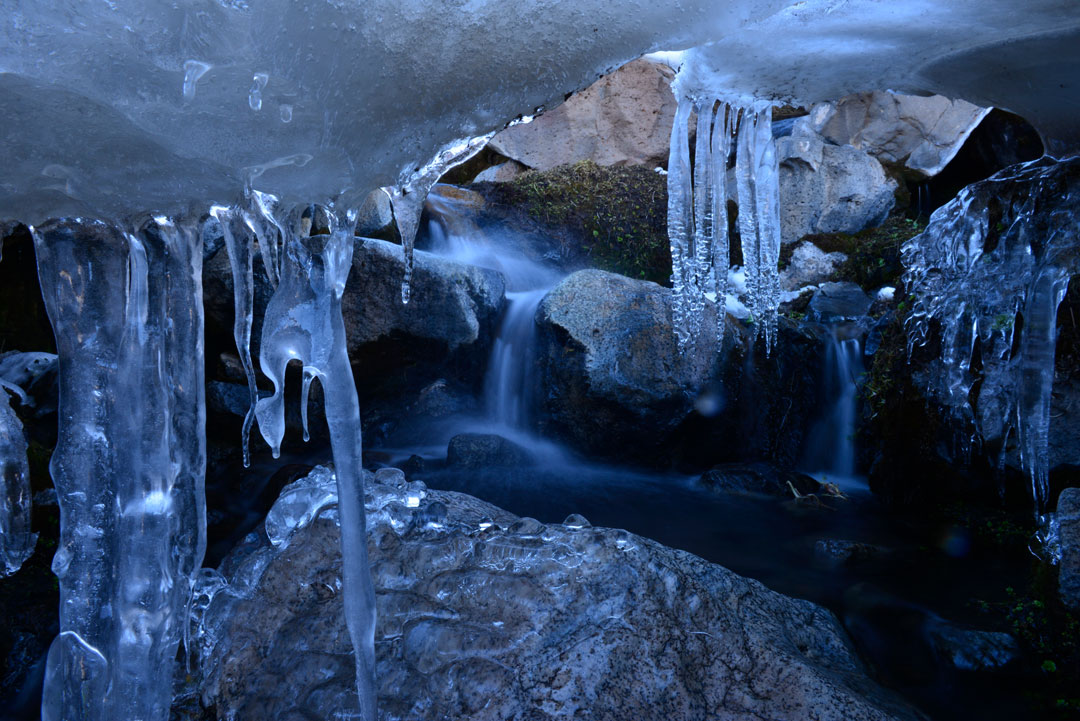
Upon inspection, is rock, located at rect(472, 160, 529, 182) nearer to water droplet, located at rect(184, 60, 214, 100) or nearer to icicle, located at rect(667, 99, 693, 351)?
Result: icicle, located at rect(667, 99, 693, 351)

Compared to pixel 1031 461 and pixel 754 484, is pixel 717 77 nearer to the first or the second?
pixel 1031 461

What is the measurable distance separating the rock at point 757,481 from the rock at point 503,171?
7.92 meters

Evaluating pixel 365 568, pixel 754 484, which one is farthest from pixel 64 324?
pixel 754 484

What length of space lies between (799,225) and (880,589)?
8.16 metres

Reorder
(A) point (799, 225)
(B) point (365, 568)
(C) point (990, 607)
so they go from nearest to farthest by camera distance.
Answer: (B) point (365, 568), (C) point (990, 607), (A) point (799, 225)

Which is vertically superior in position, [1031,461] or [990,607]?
[1031,461]

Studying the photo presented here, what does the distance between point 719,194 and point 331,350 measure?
9.03ft

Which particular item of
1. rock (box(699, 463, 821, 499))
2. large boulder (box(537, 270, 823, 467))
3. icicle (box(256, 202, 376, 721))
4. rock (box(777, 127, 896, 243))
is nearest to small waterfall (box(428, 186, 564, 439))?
large boulder (box(537, 270, 823, 467))

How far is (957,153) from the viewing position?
12.5 m

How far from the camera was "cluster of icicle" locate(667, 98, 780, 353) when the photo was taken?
372cm

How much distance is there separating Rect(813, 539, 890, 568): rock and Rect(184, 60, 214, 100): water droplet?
4.56 meters

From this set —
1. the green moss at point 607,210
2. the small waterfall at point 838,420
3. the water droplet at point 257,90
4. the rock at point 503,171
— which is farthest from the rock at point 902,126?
the water droplet at point 257,90

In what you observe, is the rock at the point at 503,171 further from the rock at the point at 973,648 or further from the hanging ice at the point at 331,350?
the hanging ice at the point at 331,350

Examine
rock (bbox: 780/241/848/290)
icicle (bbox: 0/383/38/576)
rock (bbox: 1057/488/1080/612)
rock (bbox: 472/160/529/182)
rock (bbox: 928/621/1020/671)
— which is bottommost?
rock (bbox: 928/621/1020/671)
